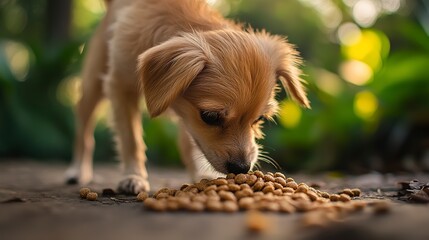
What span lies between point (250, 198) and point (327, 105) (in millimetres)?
3819

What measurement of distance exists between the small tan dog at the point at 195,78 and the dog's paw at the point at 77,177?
0.77 meters

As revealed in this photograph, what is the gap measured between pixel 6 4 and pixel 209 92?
908cm

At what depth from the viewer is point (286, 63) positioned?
3605mm

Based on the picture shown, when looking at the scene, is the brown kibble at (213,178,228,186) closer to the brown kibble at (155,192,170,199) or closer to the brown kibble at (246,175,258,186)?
the brown kibble at (246,175,258,186)

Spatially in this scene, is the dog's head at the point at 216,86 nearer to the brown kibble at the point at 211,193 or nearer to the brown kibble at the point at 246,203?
the brown kibble at the point at 211,193

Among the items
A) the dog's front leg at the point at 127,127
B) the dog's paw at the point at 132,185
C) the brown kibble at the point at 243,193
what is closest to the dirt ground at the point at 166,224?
the brown kibble at the point at 243,193

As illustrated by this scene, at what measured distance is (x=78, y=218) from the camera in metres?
2.19

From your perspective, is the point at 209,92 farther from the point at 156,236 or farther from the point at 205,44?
the point at 156,236

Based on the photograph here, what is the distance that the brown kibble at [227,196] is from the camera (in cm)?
256

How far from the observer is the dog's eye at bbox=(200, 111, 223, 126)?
3.17 m

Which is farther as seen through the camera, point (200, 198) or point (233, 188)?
point (233, 188)

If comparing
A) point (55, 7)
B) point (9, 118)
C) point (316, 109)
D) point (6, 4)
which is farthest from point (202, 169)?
point (6, 4)

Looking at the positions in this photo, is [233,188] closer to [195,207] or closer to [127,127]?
[195,207]

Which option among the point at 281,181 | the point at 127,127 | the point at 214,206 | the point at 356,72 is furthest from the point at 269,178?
the point at 356,72
